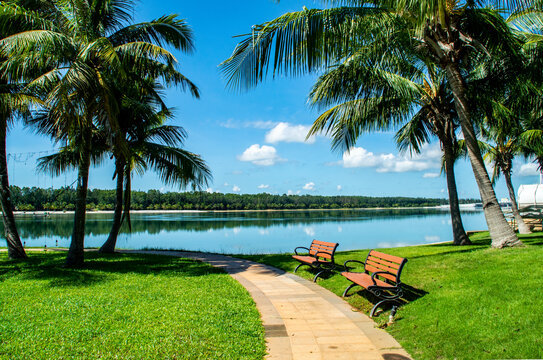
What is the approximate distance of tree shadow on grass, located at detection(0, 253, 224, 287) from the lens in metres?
6.88

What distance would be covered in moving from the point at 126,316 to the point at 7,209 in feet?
24.0

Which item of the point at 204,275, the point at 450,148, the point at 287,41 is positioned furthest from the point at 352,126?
the point at 204,275

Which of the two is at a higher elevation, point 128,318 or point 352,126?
point 352,126

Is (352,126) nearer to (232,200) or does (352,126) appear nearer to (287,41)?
(287,41)

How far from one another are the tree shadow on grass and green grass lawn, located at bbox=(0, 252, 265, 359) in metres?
0.04

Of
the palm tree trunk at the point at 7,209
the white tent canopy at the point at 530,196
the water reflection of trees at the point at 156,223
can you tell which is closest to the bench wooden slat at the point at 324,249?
the palm tree trunk at the point at 7,209

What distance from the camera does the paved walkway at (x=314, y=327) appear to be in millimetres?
3596

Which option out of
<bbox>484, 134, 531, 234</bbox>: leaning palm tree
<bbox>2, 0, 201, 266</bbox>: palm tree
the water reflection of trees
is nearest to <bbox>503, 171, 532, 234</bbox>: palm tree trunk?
<bbox>484, 134, 531, 234</bbox>: leaning palm tree

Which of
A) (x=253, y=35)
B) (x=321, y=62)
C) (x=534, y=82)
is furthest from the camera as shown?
(x=534, y=82)

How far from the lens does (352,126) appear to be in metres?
11.4

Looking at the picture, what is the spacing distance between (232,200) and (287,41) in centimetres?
8866

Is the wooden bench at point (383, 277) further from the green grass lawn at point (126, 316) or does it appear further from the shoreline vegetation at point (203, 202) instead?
the shoreline vegetation at point (203, 202)

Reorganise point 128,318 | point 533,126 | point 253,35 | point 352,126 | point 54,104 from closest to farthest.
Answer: point 128,318, point 253,35, point 54,104, point 352,126, point 533,126

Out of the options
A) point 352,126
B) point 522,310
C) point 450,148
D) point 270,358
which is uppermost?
point 352,126
